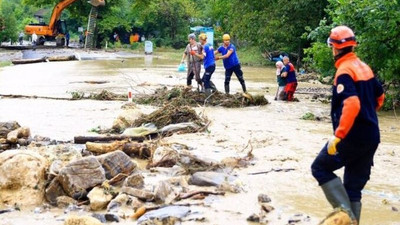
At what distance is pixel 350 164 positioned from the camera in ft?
16.5

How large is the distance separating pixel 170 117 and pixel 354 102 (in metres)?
6.68

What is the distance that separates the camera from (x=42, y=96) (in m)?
16.9

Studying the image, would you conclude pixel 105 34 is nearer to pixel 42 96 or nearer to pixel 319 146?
pixel 42 96

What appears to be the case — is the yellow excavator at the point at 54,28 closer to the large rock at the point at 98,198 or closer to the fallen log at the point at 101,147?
the fallen log at the point at 101,147

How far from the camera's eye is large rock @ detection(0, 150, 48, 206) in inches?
254

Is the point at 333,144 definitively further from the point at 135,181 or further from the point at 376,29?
the point at 376,29

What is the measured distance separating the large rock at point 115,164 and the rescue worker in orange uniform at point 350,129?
2820mm

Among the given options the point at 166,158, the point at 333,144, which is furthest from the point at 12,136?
the point at 333,144

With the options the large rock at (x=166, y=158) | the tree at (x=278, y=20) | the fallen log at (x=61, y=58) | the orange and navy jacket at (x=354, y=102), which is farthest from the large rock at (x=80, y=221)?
the fallen log at (x=61, y=58)

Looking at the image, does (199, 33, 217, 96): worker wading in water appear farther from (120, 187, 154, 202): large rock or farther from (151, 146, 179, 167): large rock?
(120, 187, 154, 202): large rock

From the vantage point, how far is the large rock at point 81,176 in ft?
21.3

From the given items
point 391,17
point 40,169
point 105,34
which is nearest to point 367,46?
point 391,17

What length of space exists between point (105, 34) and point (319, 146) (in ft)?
155

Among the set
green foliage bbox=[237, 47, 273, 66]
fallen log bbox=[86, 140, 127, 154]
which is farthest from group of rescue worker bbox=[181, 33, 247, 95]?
green foliage bbox=[237, 47, 273, 66]
